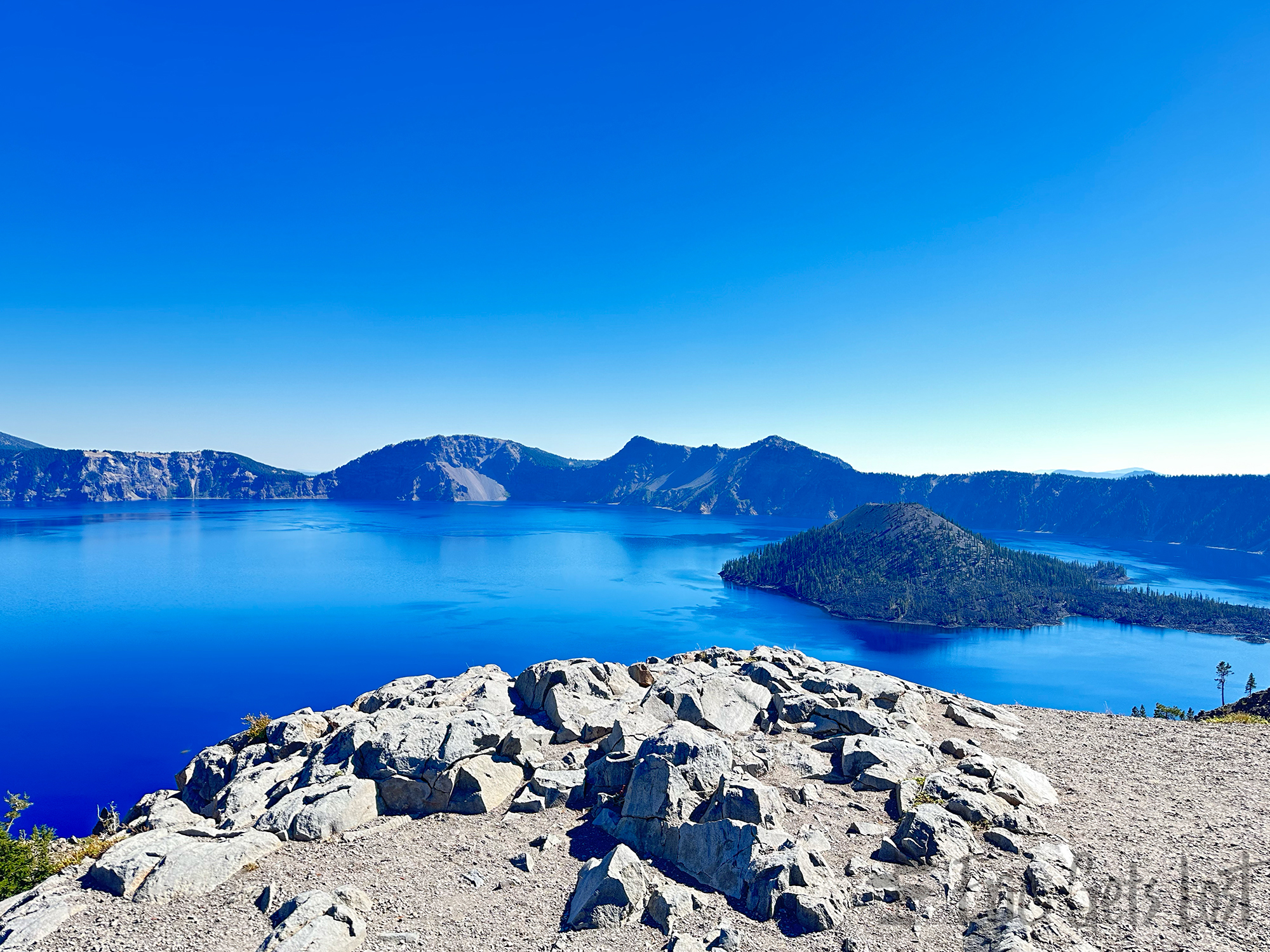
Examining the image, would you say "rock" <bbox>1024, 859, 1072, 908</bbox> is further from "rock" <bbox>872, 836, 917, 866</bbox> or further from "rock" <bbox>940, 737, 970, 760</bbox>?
"rock" <bbox>940, 737, 970, 760</bbox>

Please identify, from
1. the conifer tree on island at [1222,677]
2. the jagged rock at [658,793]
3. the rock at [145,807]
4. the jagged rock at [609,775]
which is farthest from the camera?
the conifer tree on island at [1222,677]

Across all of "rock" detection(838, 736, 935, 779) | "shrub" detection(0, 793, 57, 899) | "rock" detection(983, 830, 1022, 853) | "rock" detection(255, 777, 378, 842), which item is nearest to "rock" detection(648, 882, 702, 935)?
"rock" detection(983, 830, 1022, 853)

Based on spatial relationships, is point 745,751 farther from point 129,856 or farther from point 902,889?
point 129,856

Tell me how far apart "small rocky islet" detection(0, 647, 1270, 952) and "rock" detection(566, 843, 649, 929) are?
0.06 m

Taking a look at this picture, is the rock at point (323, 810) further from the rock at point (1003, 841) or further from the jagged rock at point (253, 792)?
the rock at point (1003, 841)

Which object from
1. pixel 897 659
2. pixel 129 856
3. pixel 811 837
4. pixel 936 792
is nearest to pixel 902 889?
pixel 811 837

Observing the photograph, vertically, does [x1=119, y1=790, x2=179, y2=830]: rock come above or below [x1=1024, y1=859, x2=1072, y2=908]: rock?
below

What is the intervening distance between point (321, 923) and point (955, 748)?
21.8 meters

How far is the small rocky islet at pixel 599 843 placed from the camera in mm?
14156

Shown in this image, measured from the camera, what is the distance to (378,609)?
14888 centimetres

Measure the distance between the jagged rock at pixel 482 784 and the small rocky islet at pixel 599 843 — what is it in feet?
0.22

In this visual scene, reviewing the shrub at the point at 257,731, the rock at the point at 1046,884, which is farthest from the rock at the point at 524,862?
the shrub at the point at 257,731

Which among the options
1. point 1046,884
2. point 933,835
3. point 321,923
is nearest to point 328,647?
point 321,923

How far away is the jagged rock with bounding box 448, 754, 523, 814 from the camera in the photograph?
65.2 feet
